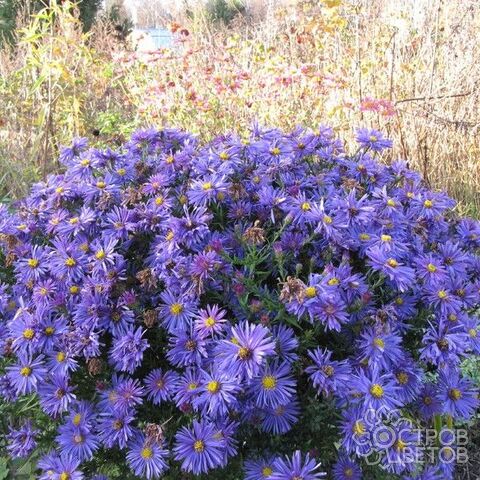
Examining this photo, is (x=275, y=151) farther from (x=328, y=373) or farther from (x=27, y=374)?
(x=27, y=374)

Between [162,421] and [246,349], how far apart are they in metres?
0.33

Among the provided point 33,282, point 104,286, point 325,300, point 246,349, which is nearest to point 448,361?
point 325,300

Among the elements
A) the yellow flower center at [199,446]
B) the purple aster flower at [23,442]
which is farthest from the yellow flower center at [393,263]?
the purple aster flower at [23,442]

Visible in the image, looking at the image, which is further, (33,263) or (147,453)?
(33,263)

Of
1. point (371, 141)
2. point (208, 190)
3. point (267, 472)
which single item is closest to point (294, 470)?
point (267, 472)

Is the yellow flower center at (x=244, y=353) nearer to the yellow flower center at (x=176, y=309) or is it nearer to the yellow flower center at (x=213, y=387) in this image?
the yellow flower center at (x=213, y=387)

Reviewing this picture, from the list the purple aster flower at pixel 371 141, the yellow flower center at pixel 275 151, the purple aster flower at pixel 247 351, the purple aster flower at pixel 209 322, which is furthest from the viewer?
the purple aster flower at pixel 371 141

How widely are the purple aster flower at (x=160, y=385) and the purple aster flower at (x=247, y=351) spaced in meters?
0.16

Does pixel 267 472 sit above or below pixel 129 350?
below

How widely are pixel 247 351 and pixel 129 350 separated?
27 cm

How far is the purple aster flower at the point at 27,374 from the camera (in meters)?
1.28

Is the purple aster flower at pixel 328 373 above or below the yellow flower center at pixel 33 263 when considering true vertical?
below

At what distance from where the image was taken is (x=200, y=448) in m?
1.17

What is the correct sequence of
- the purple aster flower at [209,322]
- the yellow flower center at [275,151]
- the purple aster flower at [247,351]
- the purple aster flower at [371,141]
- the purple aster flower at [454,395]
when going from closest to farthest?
the purple aster flower at [247,351] < the purple aster flower at [209,322] < the purple aster flower at [454,395] < the yellow flower center at [275,151] < the purple aster flower at [371,141]
